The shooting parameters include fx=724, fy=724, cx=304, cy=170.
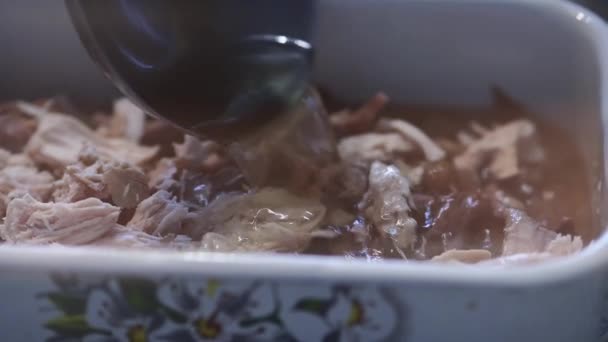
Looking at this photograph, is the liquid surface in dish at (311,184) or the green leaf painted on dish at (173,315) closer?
the green leaf painted on dish at (173,315)

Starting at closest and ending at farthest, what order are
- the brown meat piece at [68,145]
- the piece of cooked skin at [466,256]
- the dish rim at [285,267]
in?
1. the dish rim at [285,267]
2. the piece of cooked skin at [466,256]
3. the brown meat piece at [68,145]

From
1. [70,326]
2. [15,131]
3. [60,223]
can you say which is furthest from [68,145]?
[70,326]

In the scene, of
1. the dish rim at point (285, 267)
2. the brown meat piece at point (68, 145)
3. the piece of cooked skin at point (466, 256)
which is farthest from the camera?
the brown meat piece at point (68, 145)

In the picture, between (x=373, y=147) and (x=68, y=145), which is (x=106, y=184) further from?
(x=373, y=147)

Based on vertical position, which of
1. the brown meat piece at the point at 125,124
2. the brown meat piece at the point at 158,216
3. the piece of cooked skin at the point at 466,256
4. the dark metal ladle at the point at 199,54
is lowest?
the piece of cooked skin at the point at 466,256

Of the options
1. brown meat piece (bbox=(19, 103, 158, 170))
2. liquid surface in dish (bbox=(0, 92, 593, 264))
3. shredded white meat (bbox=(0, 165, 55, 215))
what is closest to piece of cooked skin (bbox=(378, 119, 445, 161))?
liquid surface in dish (bbox=(0, 92, 593, 264))

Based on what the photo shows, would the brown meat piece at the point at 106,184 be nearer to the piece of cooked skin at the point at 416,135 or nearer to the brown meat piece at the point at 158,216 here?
the brown meat piece at the point at 158,216

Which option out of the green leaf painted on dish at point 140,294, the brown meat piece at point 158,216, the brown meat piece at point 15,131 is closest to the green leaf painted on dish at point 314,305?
the green leaf painted on dish at point 140,294
